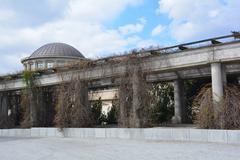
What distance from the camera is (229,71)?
1706cm

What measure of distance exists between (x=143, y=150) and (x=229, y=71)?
339 inches

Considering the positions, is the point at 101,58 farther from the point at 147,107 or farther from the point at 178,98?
the point at 178,98

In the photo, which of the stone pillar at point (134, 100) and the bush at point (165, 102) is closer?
the stone pillar at point (134, 100)

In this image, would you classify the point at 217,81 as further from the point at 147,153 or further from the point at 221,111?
the point at 147,153

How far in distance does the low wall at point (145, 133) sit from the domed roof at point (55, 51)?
3458 centimetres

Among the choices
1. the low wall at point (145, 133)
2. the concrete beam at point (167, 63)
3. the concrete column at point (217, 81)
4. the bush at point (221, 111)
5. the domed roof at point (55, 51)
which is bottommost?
the low wall at point (145, 133)

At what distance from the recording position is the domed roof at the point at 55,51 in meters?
52.9

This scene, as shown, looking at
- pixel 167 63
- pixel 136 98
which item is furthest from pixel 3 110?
pixel 167 63

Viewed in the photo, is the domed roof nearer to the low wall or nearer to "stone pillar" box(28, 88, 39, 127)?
"stone pillar" box(28, 88, 39, 127)

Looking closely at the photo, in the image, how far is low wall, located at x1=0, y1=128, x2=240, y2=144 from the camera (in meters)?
11.6

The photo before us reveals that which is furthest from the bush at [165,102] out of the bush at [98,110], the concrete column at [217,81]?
the concrete column at [217,81]

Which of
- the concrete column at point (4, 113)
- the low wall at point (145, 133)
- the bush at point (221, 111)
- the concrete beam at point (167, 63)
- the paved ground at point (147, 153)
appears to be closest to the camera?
the paved ground at point (147, 153)

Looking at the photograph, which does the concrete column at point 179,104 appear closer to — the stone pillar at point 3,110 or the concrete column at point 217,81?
the concrete column at point 217,81

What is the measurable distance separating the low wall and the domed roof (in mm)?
34579
